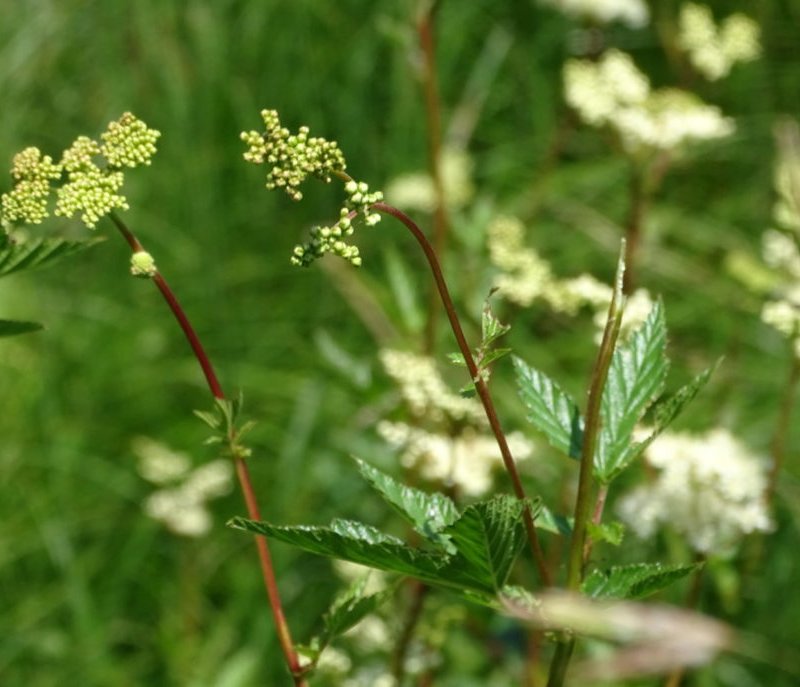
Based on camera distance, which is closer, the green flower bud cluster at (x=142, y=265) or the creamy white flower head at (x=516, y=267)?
the green flower bud cluster at (x=142, y=265)

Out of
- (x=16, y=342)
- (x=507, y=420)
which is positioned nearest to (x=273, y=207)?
(x=16, y=342)

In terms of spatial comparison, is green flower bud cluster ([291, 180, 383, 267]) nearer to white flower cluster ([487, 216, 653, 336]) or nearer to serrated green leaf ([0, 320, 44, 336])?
serrated green leaf ([0, 320, 44, 336])

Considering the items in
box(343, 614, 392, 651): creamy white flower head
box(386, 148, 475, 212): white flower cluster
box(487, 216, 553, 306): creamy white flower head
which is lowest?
box(343, 614, 392, 651): creamy white flower head

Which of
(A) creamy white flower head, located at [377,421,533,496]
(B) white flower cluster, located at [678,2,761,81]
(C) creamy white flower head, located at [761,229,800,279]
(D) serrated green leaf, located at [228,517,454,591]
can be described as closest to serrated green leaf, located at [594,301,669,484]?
(D) serrated green leaf, located at [228,517,454,591]

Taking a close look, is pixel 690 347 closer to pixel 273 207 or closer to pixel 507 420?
pixel 507 420

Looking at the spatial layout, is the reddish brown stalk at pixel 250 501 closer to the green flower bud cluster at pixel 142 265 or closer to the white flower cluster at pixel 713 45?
the green flower bud cluster at pixel 142 265

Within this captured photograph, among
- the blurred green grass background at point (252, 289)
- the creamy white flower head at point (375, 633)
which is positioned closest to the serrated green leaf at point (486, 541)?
the creamy white flower head at point (375, 633)
